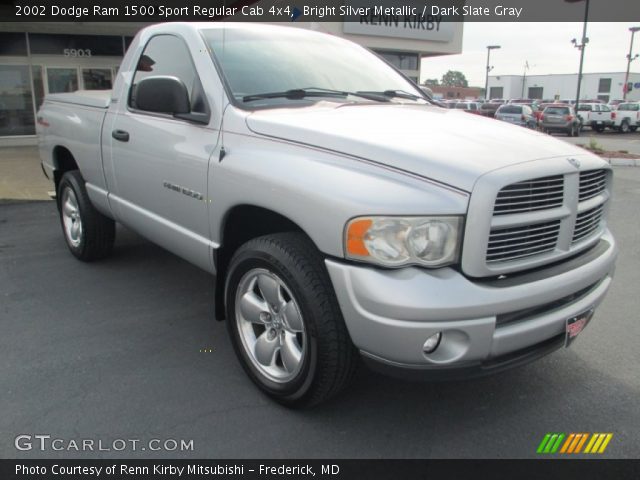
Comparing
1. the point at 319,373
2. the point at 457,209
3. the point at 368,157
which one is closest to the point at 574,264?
the point at 457,209

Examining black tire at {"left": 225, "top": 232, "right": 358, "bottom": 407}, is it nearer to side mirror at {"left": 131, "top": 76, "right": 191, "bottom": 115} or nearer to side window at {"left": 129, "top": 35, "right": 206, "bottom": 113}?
side mirror at {"left": 131, "top": 76, "right": 191, "bottom": 115}

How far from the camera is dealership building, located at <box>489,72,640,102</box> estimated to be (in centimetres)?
6731

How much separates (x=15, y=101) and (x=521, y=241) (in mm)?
16226

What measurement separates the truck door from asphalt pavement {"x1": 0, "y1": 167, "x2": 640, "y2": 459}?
659 mm

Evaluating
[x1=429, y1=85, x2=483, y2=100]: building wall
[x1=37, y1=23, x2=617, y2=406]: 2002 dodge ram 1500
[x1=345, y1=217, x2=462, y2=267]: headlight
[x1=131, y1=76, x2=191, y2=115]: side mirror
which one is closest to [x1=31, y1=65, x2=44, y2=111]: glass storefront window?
[x1=37, y1=23, x2=617, y2=406]: 2002 dodge ram 1500

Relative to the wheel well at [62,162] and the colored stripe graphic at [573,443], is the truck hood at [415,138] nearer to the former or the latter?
the colored stripe graphic at [573,443]

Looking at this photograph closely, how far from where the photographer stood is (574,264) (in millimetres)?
2648

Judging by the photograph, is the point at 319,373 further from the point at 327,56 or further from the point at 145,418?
the point at 327,56

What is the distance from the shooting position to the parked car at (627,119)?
2886cm

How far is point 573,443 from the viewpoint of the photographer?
8.55 feet

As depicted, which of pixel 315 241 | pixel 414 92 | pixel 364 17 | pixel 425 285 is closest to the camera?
pixel 425 285

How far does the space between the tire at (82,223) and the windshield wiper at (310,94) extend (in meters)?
2.33

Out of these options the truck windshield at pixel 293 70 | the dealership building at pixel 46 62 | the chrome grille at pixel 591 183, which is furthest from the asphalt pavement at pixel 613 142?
the chrome grille at pixel 591 183

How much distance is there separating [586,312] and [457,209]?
98cm
